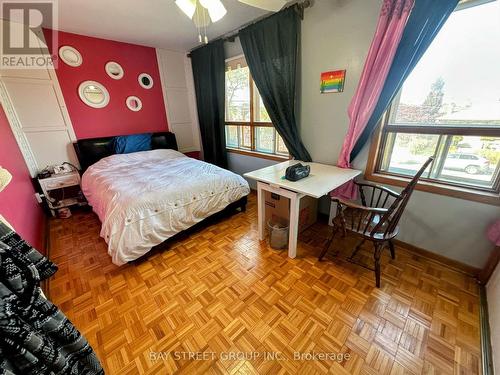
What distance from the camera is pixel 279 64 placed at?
7.83 feet

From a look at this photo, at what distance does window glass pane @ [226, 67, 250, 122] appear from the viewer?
3157mm

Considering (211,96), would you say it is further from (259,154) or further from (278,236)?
(278,236)

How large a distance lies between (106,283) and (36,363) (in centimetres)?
123

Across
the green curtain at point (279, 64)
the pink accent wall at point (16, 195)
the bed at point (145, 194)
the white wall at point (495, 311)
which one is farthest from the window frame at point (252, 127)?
the pink accent wall at point (16, 195)

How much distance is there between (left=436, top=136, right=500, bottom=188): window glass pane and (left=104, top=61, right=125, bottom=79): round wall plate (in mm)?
4164

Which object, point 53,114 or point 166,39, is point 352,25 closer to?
point 166,39

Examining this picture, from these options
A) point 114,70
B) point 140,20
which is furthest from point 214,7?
point 114,70

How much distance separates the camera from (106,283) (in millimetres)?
1737

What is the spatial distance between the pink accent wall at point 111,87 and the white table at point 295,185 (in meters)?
2.60

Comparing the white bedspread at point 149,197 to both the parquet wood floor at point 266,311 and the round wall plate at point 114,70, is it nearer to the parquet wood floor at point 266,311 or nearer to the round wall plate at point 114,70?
the parquet wood floor at point 266,311

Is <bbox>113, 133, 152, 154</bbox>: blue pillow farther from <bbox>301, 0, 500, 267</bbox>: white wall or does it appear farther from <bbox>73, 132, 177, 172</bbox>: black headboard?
<bbox>301, 0, 500, 267</bbox>: white wall

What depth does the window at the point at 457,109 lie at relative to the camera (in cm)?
146

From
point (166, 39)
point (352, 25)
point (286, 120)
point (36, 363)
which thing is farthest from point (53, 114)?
point (352, 25)

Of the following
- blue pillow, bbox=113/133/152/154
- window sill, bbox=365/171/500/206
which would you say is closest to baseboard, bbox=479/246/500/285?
window sill, bbox=365/171/500/206
